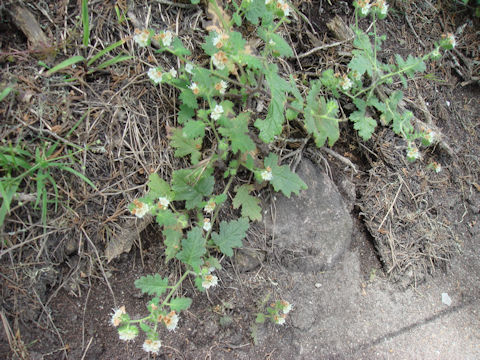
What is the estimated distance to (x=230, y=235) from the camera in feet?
6.68

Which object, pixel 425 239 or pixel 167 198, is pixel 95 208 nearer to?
pixel 167 198

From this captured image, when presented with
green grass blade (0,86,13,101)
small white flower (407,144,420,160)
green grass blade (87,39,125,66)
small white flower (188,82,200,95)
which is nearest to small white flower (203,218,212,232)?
small white flower (188,82,200,95)

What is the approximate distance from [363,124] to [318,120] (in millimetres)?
389

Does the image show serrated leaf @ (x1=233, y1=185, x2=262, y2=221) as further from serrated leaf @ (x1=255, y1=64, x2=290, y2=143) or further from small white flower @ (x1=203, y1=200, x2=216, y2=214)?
serrated leaf @ (x1=255, y1=64, x2=290, y2=143)

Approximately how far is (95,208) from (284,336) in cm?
127

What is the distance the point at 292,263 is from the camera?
2234 millimetres

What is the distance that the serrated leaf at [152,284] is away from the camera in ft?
6.12

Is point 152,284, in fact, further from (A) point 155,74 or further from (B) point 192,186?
(A) point 155,74

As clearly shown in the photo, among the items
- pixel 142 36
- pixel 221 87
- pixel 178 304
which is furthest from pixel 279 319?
pixel 142 36

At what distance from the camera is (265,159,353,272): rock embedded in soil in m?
2.24

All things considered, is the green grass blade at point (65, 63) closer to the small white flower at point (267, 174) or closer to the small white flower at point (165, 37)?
the small white flower at point (165, 37)

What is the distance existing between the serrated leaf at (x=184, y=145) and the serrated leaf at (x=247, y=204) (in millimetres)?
316

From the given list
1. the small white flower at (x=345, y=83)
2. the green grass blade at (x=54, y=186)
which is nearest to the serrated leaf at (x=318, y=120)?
the small white flower at (x=345, y=83)

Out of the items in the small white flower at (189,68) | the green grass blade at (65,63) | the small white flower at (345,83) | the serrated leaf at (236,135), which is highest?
the green grass blade at (65,63)
